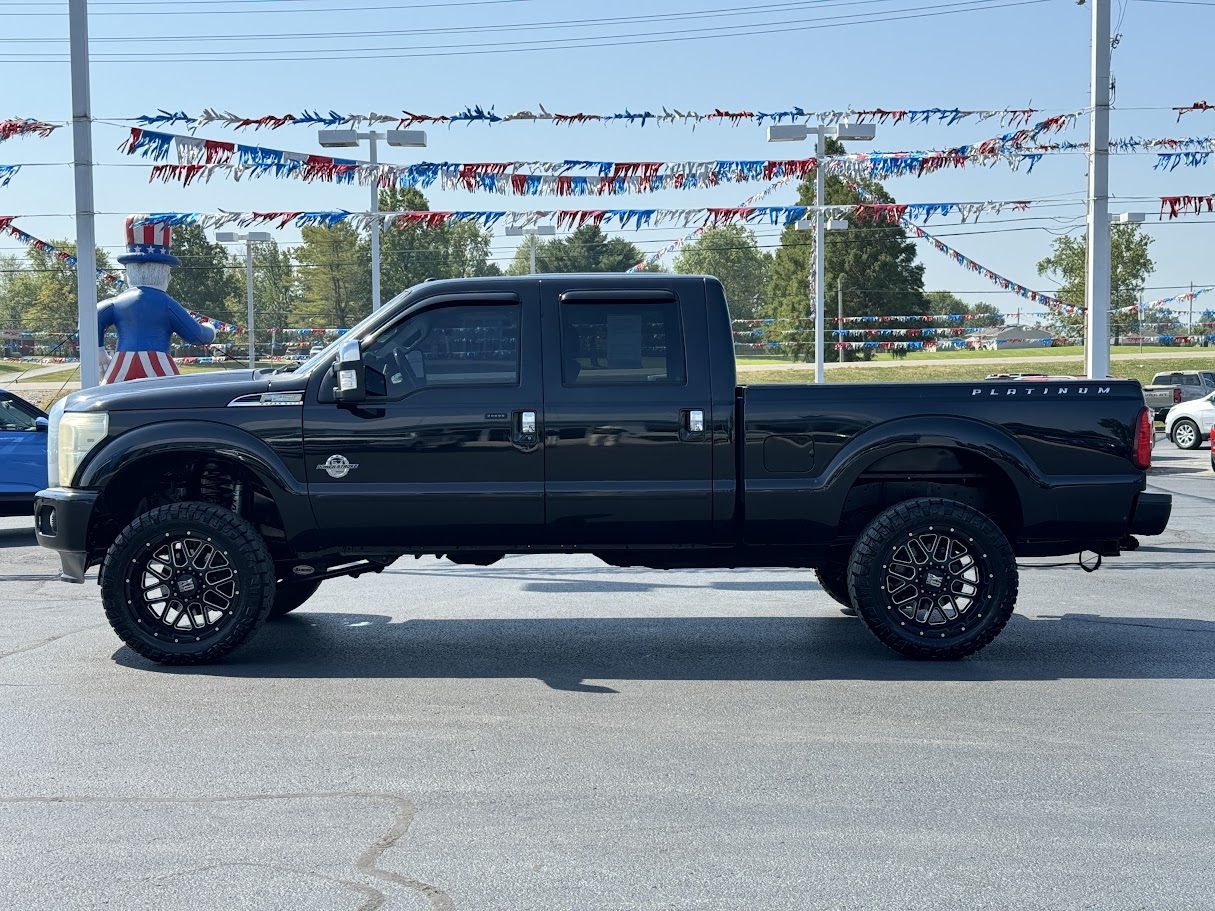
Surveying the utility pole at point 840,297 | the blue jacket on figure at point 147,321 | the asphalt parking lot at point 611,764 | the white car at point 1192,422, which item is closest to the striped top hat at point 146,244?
the blue jacket on figure at point 147,321

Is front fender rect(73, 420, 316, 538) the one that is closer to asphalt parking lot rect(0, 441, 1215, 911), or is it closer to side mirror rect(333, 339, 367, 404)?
side mirror rect(333, 339, 367, 404)

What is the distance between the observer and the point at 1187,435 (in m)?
28.4

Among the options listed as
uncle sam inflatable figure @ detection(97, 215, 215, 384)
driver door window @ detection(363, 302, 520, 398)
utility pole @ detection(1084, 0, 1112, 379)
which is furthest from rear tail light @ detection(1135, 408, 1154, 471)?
uncle sam inflatable figure @ detection(97, 215, 215, 384)

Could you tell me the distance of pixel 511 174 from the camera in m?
19.2

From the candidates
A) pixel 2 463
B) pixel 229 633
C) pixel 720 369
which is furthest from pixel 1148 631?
pixel 2 463

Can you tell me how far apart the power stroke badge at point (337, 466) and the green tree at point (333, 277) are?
5247 centimetres

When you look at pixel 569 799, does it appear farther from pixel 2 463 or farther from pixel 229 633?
pixel 2 463

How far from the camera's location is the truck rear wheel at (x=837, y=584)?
8.81 meters

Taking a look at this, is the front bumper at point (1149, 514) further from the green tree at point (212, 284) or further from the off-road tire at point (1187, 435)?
the green tree at point (212, 284)

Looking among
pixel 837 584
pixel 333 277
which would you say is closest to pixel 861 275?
pixel 333 277

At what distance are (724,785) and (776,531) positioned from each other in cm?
258

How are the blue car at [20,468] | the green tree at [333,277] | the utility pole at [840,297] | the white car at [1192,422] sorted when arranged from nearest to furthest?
the blue car at [20,468]
the white car at [1192,422]
the utility pole at [840,297]
the green tree at [333,277]

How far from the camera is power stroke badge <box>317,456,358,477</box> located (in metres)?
7.37

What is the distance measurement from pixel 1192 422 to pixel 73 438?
2575 cm
